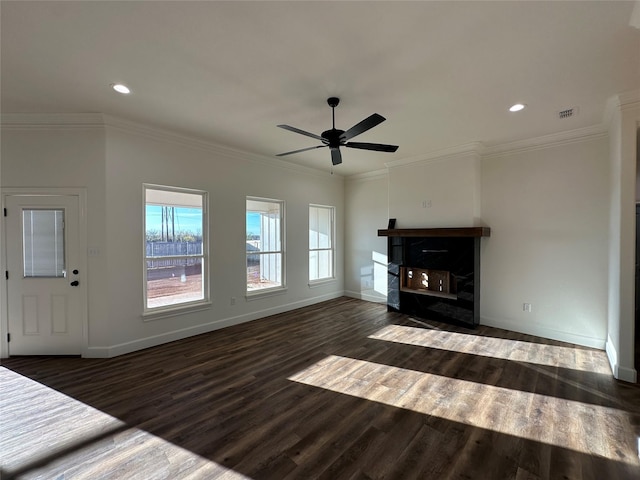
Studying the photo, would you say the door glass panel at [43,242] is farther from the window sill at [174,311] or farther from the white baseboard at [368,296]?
the white baseboard at [368,296]

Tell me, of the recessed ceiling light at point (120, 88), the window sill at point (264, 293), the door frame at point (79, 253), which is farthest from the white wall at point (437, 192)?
the door frame at point (79, 253)

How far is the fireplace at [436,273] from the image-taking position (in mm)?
4613

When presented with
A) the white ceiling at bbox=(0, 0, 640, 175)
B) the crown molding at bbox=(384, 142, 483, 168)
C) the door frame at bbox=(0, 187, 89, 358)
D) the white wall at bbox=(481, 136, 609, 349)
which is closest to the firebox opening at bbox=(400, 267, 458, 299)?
the white wall at bbox=(481, 136, 609, 349)

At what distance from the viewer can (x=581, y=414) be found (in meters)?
2.38

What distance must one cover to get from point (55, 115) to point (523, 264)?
6687 mm

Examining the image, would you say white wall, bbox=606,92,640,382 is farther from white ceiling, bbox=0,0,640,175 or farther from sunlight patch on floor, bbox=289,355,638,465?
sunlight patch on floor, bbox=289,355,638,465

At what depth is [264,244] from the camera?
5477 millimetres

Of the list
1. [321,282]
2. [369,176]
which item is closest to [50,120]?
[321,282]

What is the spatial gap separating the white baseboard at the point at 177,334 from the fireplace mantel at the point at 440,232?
94.3 inches

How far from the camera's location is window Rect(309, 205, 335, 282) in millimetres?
6422

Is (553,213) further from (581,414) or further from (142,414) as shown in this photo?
(142,414)

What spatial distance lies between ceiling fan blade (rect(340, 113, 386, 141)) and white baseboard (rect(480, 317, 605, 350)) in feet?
13.0

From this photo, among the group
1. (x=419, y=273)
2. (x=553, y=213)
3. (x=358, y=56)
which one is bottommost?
(x=419, y=273)

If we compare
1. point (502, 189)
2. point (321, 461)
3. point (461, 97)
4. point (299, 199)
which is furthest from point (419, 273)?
point (321, 461)
